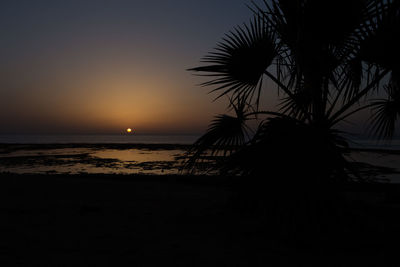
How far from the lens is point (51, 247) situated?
2.88 metres

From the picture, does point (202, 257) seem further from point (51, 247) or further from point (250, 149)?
point (51, 247)

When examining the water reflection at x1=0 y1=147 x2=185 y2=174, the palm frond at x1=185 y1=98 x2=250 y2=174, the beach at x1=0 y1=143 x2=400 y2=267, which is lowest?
the water reflection at x1=0 y1=147 x2=185 y2=174

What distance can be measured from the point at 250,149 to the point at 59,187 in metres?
5.55

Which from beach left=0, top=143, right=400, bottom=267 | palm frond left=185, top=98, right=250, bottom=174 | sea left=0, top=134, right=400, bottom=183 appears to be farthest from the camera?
sea left=0, top=134, right=400, bottom=183

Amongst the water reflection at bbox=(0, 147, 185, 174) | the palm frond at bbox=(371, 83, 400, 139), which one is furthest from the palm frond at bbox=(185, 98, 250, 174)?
the water reflection at bbox=(0, 147, 185, 174)

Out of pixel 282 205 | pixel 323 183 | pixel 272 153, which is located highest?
pixel 272 153

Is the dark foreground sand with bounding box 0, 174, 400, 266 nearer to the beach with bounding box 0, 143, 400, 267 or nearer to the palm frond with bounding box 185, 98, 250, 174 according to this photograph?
the beach with bounding box 0, 143, 400, 267

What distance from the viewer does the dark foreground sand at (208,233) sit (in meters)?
2.57

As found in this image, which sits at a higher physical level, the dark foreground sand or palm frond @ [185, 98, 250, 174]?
palm frond @ [185, 98, 250, 174]

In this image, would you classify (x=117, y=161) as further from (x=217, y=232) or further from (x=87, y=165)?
(x=217, y=232)

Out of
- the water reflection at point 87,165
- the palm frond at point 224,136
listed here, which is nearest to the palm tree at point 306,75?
the palm frond at point 224,136

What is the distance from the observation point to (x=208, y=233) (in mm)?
3504

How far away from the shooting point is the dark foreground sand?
2.57 m

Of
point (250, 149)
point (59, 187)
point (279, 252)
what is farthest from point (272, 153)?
point (59, 187)
